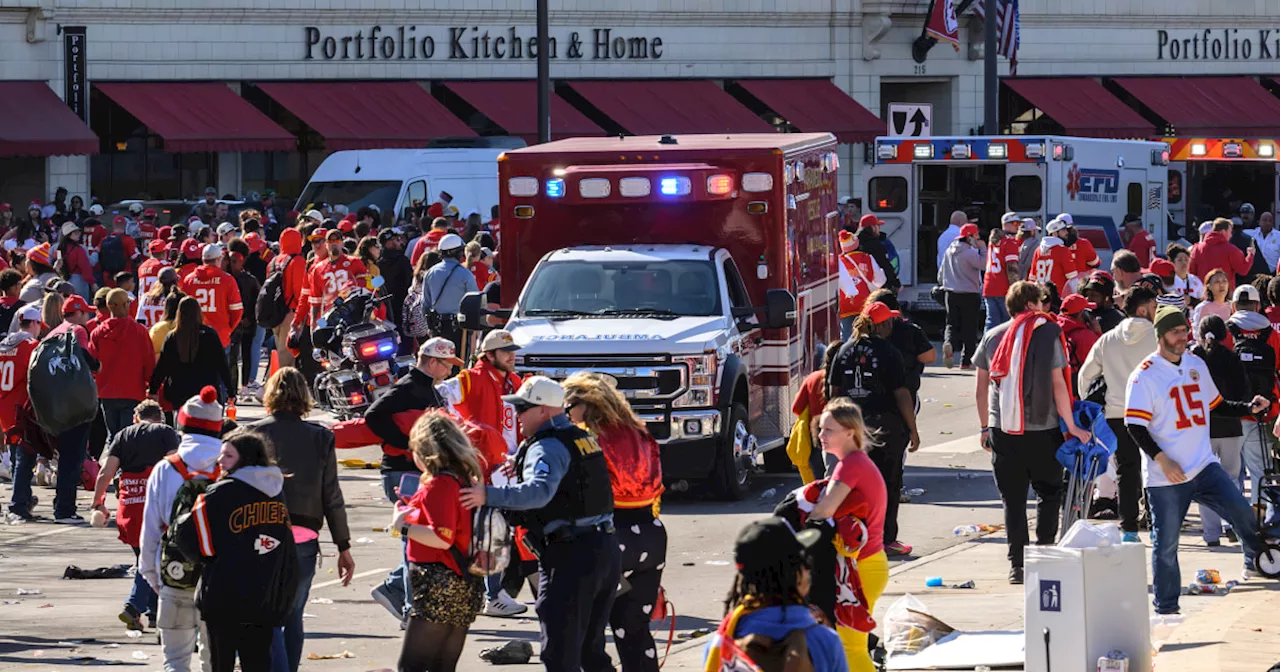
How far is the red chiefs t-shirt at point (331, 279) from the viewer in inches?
808

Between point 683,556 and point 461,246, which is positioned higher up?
point 461,246

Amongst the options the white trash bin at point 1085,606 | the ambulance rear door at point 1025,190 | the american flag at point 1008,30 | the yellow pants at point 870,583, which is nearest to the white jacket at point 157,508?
the yellow pants at point 870,583

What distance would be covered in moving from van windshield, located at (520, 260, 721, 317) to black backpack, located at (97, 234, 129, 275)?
11.2 metres

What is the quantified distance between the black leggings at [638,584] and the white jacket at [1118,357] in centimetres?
474

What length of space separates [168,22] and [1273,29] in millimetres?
27971

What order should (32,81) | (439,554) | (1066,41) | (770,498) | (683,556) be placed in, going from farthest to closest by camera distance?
(1066,41), (32,81), (770,498), (683,556), (439,554)

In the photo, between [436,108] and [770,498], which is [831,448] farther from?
[436,108]

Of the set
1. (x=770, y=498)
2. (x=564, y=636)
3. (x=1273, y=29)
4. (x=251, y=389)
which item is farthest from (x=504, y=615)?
(x=1273, y=29)

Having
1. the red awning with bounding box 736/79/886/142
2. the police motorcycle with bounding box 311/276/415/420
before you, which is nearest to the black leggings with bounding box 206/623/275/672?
the police motorcycle with bounding box 311/276/415/420

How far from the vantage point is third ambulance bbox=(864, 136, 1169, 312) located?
26.8 meters

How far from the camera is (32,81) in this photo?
38469 millimetres

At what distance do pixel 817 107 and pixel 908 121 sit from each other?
1661 cm

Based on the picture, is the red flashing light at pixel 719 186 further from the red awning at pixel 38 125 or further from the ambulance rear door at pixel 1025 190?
the red awning at pixel 38 125

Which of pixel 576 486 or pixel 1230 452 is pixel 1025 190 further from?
pixel 576 486
